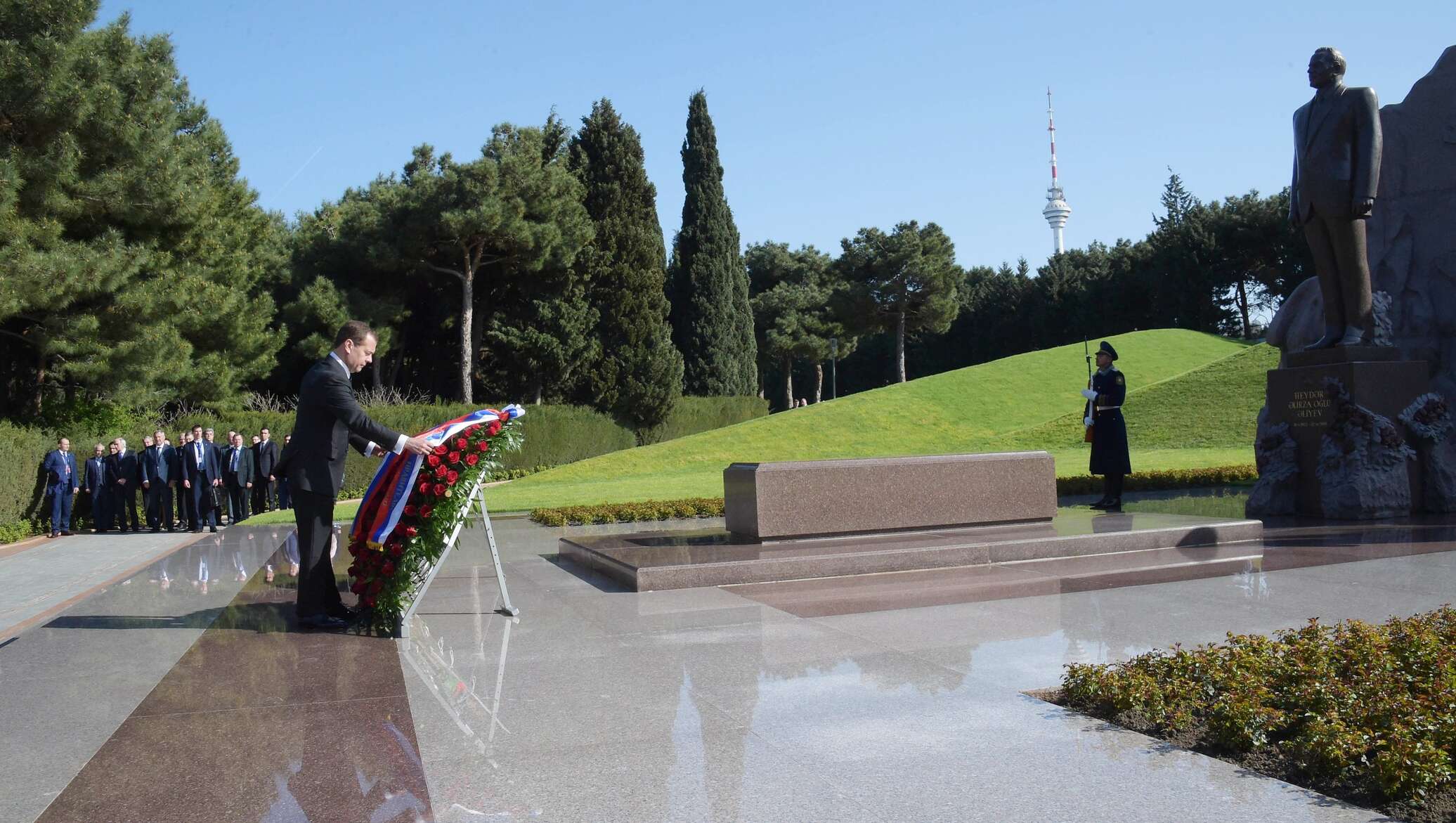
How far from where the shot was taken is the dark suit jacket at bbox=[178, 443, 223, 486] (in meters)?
18.5

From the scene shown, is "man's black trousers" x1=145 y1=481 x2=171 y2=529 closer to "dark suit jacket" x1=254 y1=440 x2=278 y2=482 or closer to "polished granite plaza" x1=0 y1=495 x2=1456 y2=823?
"dark suit jacket" x1=254 y1=440 x2=278 y2=482

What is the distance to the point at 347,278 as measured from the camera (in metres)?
36.6

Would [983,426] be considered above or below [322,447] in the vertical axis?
above

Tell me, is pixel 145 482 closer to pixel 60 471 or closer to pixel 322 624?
pixel 60 471

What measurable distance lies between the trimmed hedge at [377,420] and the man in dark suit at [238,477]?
258 cm

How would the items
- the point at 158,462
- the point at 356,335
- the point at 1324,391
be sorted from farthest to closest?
the point at 158,462, the point at 1324,391, the point at 356,335

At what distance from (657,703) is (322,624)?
286cm

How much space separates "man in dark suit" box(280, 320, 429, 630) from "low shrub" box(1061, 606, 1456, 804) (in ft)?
13.4

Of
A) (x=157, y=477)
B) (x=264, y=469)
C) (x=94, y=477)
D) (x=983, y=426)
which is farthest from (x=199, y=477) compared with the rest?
(x=983, y=426)

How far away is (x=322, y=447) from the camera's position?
6398 mm

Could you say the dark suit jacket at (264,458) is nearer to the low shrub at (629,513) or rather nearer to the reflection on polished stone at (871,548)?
the low shrub at (629,513)

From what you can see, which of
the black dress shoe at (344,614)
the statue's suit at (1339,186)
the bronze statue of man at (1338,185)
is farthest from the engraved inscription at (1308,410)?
the black dress shoe at (344,614)

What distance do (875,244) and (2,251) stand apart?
44899 millimetres

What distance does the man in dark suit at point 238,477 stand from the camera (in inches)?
787
